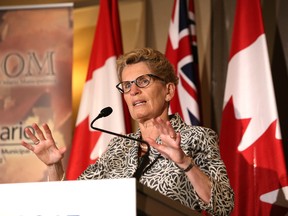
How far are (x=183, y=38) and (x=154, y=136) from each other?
4.97 feet

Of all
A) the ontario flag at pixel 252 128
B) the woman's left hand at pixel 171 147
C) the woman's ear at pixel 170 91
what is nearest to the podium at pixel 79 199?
the woman's left hand at pixel 171 147

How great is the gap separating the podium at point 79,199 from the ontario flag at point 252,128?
1.72 m

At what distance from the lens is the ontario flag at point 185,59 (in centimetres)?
376

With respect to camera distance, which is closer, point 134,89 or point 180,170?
point 180,170

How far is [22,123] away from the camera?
417 cm

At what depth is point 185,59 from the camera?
3.86m

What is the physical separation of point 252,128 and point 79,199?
200 centimetres

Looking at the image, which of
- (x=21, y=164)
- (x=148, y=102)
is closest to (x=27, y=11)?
(x=21, y=164)

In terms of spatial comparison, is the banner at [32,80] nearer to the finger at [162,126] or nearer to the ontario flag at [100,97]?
the ontario flag at [100,97]

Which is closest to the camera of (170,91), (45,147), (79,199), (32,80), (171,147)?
(79,199)

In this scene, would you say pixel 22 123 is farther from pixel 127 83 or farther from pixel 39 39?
pixel 127 83

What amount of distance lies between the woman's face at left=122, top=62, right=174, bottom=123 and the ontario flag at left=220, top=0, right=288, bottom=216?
0.93m

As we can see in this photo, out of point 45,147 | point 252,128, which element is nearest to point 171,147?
point 45,147

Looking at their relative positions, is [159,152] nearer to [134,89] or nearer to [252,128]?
[134,89]
